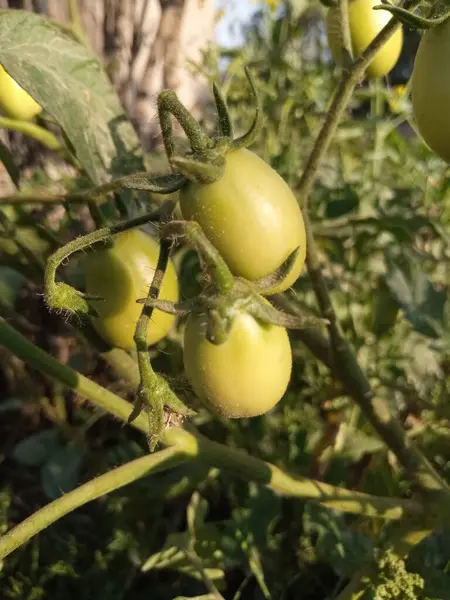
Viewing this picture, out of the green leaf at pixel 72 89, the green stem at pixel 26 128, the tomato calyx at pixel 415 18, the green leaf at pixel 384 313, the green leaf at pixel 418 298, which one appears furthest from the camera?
the green leaf at pixel 384 313

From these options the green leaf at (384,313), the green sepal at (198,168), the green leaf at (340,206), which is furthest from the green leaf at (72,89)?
the green leaf at (384,313)

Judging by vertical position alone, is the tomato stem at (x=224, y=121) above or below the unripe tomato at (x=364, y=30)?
below

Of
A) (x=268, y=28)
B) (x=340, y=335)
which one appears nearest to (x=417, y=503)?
(x=340, y=335)

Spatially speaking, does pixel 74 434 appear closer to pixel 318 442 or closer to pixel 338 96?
pixel 318 442

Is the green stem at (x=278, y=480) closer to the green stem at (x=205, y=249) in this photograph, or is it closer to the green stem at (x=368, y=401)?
the green stem at (x=368, y=401)

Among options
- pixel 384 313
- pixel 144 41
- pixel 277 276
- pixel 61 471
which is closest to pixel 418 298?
pixel 384 313

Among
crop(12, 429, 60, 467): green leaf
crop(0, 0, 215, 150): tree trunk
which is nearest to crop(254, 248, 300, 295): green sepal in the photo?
crop(12, 429, 60, 467): green leaf

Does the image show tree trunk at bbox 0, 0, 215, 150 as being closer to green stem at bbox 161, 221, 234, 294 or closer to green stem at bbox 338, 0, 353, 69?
green stem at bbox 338, 0, 353, 69
